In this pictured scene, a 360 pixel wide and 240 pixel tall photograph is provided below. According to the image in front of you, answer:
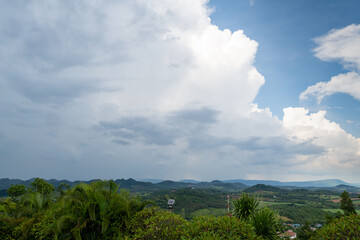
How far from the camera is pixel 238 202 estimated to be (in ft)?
32.9

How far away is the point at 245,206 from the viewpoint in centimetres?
987

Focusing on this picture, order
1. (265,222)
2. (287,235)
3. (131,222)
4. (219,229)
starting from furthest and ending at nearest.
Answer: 1. (287,235)
2. (265,222)
3. (131,222)
4. (219,229)

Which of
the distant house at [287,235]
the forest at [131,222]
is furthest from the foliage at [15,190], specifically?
the distant house at [287,235]

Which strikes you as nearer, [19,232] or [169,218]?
[169,218]

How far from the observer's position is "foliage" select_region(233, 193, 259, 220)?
9.73 meters

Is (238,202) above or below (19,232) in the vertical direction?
above

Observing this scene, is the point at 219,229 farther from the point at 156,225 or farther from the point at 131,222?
the point at 131,222

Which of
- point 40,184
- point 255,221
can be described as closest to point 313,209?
point 40,184

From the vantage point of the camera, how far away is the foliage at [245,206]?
973cm

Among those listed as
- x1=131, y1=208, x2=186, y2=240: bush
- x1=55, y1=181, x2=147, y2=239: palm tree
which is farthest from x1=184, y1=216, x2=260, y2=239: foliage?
x1=55, y1=181, x2=147, y2=239: palm tree

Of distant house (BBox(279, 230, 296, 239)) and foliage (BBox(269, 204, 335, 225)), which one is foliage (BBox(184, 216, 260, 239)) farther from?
foliage (BBox(269, 204, 335, 225))

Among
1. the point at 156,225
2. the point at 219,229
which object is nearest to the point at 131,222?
the point at 156,225

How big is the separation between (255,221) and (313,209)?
109 meters

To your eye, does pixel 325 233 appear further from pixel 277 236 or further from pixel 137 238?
pixel 137 238
